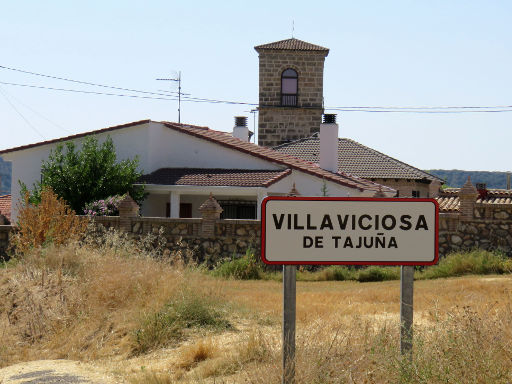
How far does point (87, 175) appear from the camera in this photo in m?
27.9

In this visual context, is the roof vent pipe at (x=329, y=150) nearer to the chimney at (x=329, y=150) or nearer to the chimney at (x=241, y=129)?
the chimney at (x=329, y=150)

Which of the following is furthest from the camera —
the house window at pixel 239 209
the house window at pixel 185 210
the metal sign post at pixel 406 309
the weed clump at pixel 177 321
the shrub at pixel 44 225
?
the house window at pixel 185 210

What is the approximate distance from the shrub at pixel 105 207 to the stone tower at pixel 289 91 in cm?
2258

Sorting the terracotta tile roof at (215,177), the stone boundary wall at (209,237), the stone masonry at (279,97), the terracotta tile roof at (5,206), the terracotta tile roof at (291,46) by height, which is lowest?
the stone boundary wall at (209,237)

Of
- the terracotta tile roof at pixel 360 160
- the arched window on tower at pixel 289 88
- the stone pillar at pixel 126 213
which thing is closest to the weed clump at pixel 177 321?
the stone pillar at pixel 126 213

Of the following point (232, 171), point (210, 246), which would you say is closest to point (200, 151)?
point (232, 171)

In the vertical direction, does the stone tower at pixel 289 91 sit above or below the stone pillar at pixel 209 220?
above

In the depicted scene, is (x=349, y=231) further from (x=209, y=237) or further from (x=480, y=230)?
(x=480, y=230)

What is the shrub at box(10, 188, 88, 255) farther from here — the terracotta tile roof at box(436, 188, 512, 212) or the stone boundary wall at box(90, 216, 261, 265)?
the terracotta tile roof at box(436, 188, 512, 212)

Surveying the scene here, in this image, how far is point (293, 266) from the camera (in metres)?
6.05

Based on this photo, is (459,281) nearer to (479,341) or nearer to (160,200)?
(479,341)

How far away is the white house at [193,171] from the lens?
28469 mm

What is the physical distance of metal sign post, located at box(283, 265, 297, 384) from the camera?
608cm

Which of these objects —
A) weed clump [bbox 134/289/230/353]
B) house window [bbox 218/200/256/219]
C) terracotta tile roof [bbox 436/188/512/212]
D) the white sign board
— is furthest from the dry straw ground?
terracotta tile roof [bbox 436/188/512/212]
